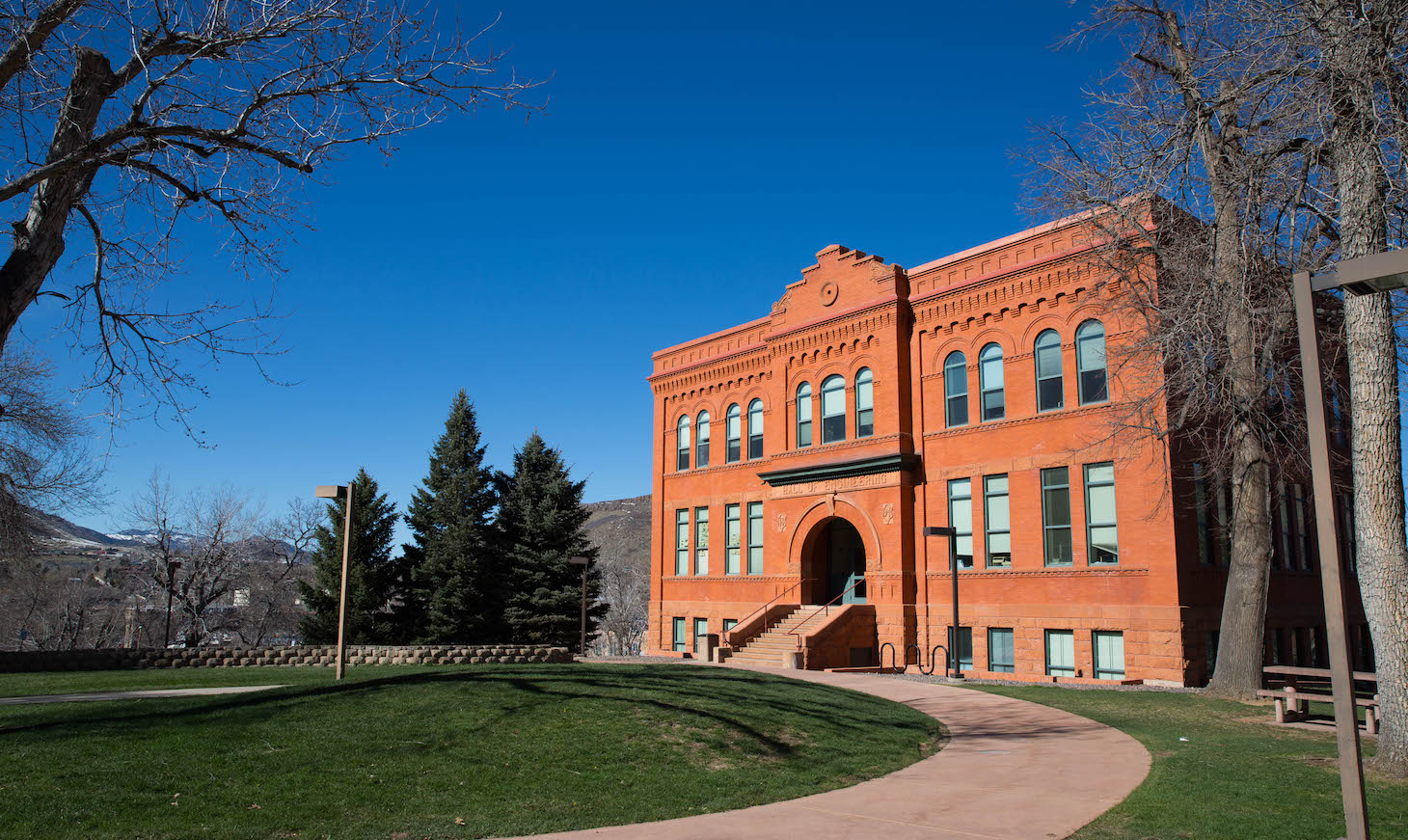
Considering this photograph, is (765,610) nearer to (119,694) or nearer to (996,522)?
(996,522)

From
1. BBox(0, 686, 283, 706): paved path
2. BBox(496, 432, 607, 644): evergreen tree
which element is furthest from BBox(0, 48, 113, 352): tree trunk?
BBox(496, 432, 607, 644): evergreen tree

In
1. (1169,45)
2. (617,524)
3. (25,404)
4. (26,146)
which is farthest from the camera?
(617,524)

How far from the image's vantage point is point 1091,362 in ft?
75.3

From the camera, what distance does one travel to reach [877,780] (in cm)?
→ 977

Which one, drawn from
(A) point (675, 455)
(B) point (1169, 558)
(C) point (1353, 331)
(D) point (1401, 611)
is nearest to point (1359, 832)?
(D) point (1401, 611)

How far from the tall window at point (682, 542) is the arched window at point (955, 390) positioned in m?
12.5

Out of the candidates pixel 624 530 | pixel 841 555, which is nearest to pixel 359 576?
pixel 841 555

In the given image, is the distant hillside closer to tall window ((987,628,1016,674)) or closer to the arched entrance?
the arched entrance

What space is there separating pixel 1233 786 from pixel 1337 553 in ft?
14.1

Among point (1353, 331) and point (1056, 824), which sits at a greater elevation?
point (1353, 331)

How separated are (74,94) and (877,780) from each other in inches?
427

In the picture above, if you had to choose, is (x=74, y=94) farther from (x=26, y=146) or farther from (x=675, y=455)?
(x=675, y=455)

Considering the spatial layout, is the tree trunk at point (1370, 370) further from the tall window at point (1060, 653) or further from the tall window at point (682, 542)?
the tall window at point (682, 542)

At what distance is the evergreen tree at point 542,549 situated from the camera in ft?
→ 127
